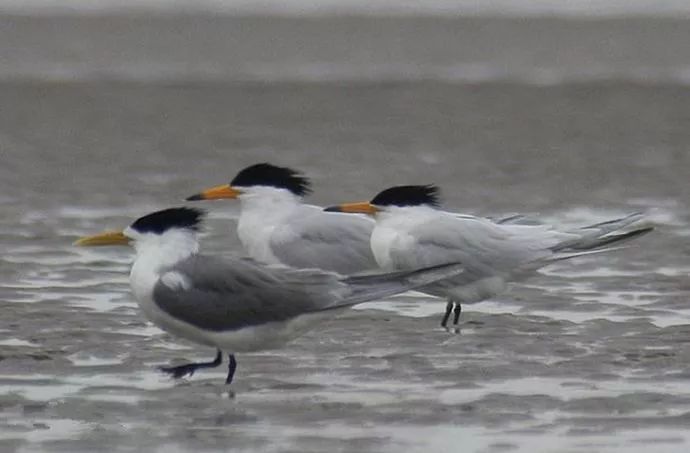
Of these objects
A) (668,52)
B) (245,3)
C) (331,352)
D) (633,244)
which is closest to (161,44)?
(245,3)

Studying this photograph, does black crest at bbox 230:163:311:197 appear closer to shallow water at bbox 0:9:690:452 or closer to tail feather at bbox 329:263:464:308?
shallow water at bbox 0:9:690:452

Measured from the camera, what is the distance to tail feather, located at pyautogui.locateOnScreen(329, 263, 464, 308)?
26.9 feet

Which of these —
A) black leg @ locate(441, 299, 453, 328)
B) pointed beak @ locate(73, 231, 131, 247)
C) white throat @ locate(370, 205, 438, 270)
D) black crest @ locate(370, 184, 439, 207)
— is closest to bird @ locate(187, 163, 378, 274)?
white throat @ locate(370, 205, 438, 270)

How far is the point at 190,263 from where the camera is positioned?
827 centimetres

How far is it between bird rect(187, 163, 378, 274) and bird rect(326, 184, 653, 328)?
0.31m

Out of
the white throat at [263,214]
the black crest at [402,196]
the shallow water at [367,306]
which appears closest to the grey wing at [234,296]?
the shallow water at [367,306]

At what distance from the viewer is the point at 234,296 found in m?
8.18

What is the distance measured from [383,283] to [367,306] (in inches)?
66.1

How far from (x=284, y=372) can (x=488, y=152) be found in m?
8.97

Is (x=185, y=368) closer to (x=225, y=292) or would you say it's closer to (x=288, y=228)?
(x=225, y=292)

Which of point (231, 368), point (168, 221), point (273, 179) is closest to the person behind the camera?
point (231, 368)

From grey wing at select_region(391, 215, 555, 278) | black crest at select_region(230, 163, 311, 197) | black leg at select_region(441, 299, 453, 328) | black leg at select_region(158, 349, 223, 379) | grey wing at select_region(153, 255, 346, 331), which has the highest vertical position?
black crest at select_region(230, 163, 311, 197)

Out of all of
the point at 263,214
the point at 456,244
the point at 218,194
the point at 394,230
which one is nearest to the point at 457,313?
the point at 456,244

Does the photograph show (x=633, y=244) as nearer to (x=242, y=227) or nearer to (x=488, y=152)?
(x=242, y=227)
